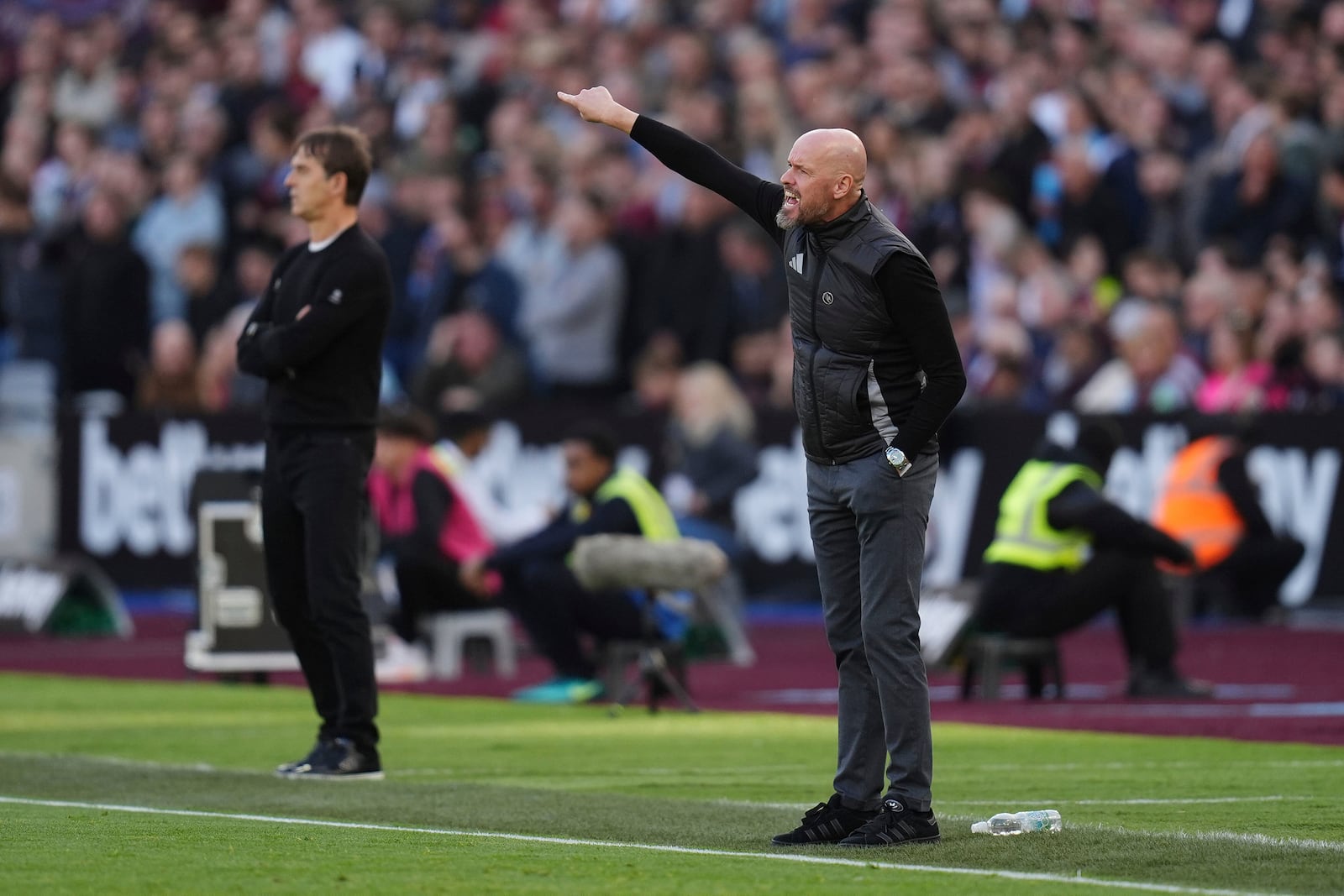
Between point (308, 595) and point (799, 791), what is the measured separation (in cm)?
219

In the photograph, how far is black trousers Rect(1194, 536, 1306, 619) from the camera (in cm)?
1975

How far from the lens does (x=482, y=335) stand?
2392 centimetres

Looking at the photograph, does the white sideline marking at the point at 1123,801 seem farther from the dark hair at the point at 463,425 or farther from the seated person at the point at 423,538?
the dark hair at the point at 463,425

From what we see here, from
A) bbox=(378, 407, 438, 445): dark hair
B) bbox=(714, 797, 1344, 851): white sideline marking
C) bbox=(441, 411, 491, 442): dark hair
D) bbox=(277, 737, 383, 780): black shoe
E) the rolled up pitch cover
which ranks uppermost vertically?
bbox=(441, 411, 491, 442): dark hair

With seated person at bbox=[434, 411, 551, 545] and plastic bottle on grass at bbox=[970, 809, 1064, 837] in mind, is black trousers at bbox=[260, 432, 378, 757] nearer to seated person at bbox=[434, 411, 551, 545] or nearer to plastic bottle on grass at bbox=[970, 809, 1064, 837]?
plastic bottle on grass at bbox=[970, 809, 1064, 837]

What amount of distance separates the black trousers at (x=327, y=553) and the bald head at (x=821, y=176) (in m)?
2.97

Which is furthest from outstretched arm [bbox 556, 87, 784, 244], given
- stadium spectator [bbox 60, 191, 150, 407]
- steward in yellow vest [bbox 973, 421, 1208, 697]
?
stadium spectator [bbox 60, 191, 150, 407]

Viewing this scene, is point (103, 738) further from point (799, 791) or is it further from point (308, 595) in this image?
point (799, 791)

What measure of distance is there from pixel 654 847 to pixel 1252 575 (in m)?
12.6

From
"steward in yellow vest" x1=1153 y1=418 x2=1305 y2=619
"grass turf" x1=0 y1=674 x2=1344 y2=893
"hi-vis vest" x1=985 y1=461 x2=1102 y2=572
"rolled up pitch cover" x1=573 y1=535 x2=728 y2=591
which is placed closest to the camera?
"grass turf" x1=0 y1=674 x2=1344 y2=893

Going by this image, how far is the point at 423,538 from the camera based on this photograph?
57.3 ft

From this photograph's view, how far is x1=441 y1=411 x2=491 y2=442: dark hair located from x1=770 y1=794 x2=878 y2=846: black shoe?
10311 mm

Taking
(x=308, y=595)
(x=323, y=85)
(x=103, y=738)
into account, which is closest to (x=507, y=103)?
(x=323, y=85)

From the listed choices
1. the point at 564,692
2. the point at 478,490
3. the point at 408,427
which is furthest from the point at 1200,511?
the point at 564,692
